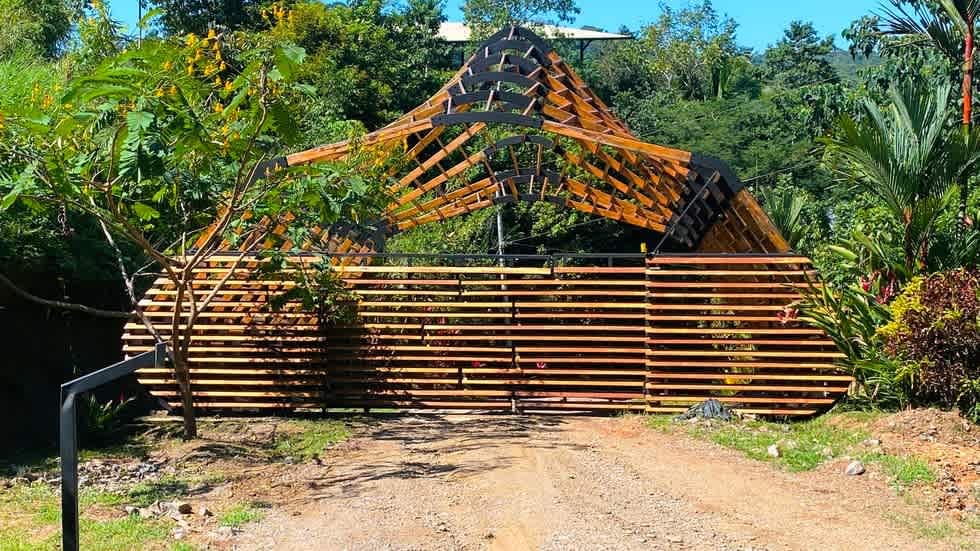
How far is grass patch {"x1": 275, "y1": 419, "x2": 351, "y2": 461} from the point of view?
25.4 ft

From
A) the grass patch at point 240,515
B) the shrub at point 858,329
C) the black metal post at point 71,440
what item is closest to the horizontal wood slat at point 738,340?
the shrub at point 858,329

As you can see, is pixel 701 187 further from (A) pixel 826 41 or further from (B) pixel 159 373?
(A) pixel 826 41

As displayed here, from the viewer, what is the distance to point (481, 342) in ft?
30.3

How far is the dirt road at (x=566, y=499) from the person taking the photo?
213 inches

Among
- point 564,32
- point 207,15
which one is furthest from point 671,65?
point 207,15

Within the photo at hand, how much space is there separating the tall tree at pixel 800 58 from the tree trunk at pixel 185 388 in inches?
924

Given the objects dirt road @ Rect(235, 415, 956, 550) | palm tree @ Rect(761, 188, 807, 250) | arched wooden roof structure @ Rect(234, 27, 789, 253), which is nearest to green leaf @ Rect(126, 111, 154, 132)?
dirt road @ Rect(235, 415, 956, 550)

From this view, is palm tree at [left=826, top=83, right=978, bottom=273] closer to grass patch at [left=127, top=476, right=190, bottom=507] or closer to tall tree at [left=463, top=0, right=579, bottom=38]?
grass patch at [left=127, top=476, right=190, bottom=507]

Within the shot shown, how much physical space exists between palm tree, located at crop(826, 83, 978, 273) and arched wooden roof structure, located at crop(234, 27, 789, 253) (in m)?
1.20

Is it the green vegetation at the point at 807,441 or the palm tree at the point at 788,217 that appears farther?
the palm tree at the point at 788,217

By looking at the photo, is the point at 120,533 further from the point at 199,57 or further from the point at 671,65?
the point at 671,65

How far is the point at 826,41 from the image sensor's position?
3228cm

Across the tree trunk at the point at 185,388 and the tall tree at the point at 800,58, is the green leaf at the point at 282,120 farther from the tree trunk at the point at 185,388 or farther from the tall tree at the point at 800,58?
the tall tree at the point at 800,58

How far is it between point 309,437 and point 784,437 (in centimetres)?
419
